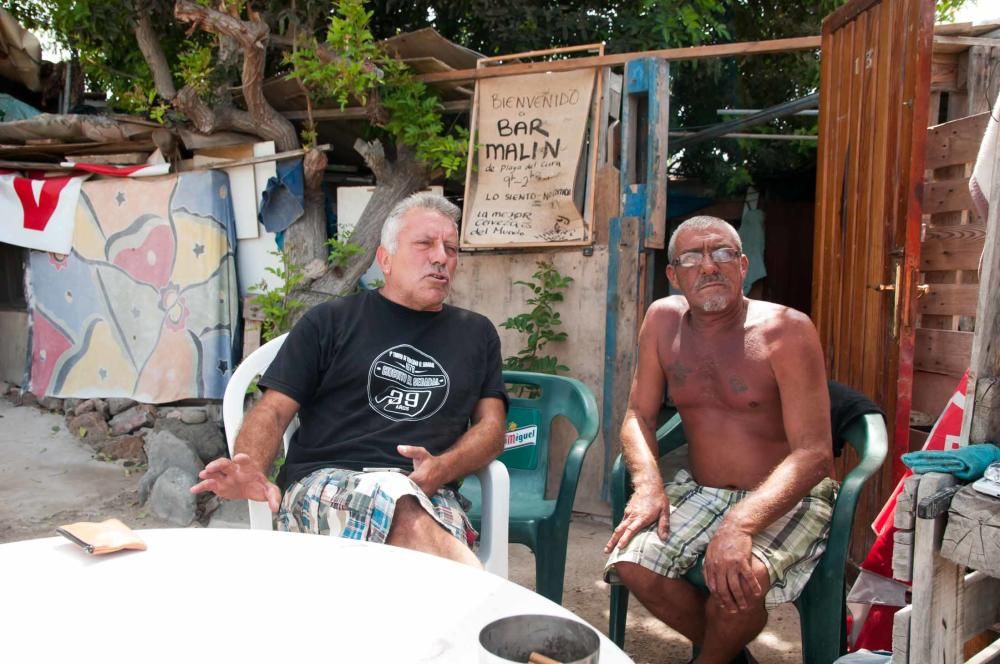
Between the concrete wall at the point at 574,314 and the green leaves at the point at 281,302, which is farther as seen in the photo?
the green leaves at the point at 281,302

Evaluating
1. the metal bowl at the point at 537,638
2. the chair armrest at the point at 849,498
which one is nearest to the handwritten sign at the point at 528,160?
the chair armrest at the point at 849,498

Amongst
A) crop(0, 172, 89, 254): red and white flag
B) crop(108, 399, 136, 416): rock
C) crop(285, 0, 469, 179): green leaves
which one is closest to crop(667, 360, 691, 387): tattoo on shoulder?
crop(285, 0, 469, 179): green leaves

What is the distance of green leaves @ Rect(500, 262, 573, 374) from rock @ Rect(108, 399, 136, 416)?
324 cm

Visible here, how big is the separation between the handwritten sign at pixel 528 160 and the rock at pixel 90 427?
130 inches

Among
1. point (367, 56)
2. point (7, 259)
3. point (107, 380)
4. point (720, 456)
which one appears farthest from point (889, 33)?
point (7, 259)

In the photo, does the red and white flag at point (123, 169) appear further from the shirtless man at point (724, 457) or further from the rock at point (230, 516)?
the shirtless man at point (724, 457)

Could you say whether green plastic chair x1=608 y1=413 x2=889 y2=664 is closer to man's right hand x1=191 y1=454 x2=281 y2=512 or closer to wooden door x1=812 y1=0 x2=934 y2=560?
wooden door x1=812 y1=0 x2=934 y2=560

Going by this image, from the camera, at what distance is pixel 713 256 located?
2576 mm

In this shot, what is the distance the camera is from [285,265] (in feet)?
17.6

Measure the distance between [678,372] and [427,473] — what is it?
94cm

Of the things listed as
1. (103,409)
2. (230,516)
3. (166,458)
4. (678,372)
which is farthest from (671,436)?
(103,409)

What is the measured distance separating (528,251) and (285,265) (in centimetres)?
173

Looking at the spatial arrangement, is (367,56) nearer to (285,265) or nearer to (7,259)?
(285,265)

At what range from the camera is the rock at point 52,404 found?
6.58 meters
